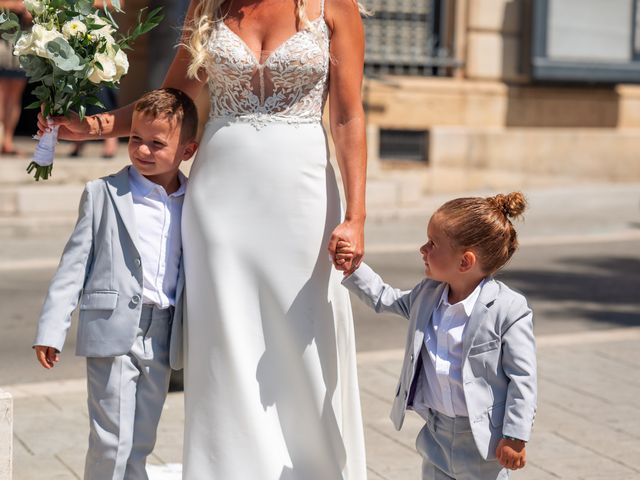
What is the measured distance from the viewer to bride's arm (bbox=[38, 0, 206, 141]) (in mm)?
4027

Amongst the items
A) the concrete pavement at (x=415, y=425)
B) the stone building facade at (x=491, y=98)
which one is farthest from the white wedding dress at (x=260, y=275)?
the stone building facade at (x=491, y=98)

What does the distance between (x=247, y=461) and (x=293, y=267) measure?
66cm

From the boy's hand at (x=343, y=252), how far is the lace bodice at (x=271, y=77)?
0.49 metres

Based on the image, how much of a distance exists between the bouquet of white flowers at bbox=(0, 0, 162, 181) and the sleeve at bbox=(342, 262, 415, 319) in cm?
101

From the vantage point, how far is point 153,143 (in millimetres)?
3953

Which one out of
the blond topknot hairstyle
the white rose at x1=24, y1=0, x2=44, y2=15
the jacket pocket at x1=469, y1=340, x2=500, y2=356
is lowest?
the jacket pocket at x1=469, y1=340, x2=500, y2=356

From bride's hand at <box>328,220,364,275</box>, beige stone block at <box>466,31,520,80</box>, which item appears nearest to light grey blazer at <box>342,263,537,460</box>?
bride's hand at <box>328,220,364,275</box>

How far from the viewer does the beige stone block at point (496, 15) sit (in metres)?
16.1

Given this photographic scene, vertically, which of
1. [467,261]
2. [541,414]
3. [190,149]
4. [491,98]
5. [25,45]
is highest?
[25,45]

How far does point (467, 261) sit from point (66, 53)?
1398mm

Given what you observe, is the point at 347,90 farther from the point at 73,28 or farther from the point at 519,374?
the point at 519,374

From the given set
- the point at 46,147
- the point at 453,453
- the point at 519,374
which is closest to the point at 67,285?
the point at 46,147

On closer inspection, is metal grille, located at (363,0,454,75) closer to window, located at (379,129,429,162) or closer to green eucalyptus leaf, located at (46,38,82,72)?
window, located at (379,129,429,162)

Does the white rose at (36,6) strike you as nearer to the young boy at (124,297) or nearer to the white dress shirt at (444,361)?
the young boy at (124,297)
